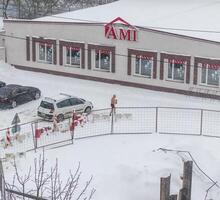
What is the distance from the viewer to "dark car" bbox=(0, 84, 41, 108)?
3309cm

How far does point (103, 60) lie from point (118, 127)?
13.4 m

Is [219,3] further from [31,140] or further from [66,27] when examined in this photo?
[31,140]

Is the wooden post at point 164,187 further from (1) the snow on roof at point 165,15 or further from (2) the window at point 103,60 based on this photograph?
(2) the window at point 103,60

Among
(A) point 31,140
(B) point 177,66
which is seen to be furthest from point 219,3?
(A) point 31,140

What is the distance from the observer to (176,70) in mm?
37375

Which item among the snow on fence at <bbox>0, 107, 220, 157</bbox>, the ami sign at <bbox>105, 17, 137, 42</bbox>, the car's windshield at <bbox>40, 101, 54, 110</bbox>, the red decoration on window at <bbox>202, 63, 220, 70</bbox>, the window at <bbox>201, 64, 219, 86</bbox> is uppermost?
the ami sign at <bbox>105, 17, 137, 42</bbox>

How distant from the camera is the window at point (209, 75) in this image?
3591 cm

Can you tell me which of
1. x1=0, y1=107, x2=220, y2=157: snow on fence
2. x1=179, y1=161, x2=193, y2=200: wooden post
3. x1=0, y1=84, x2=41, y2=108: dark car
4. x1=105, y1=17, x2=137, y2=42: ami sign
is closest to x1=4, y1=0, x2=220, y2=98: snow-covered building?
x1=105, y1=17, x2=137, y2=42: ami sign

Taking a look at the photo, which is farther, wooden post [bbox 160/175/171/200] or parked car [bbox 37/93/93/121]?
parked car [bbox 37/93/93/121]

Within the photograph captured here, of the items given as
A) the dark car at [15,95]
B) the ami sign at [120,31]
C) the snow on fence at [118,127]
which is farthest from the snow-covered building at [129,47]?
the snow on fence at [118,127]

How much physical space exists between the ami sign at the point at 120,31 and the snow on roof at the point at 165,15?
59.2 inches

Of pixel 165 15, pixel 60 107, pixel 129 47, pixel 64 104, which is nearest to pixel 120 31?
pixel 129 47

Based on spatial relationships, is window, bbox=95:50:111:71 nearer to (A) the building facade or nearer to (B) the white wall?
(A) the building facade

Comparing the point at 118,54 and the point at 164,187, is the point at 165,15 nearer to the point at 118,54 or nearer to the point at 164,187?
the point at 118,54
